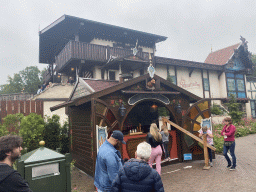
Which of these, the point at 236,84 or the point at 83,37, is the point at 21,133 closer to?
the point at 83,37

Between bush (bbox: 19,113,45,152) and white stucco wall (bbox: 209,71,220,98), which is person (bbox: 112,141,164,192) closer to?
bush (bbox: 19,113,45,152)

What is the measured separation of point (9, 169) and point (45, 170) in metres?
1.95

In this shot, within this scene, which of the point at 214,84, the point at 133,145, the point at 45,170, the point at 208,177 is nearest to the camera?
the point at 45,170

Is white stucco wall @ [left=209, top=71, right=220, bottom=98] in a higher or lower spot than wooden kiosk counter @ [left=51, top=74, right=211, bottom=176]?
higher

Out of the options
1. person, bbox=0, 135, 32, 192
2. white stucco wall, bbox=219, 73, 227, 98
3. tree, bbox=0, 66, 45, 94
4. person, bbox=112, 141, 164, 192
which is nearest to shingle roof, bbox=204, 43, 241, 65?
white stucco wall, bbox=219, 73, 227, 98

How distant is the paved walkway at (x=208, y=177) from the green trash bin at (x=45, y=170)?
6.38ft

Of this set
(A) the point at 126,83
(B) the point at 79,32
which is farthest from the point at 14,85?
(A) the point at 126,83

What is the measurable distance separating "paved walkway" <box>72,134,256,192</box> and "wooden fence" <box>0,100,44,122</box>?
210 inches

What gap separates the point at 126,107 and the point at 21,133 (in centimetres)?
410

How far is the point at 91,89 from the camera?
7.03 m

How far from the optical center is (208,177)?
6.09 m

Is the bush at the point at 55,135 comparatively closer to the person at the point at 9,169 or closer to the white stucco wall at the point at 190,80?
the person at the point at 9,169

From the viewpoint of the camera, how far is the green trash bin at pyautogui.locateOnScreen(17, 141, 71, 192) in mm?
3633

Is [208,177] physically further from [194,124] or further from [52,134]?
[52,134]
